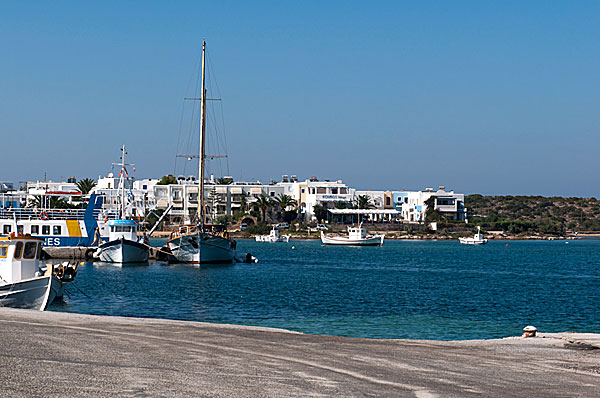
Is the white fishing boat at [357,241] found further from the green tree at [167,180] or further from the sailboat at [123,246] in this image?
the sailboat at [123,246]

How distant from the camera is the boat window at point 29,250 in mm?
32062

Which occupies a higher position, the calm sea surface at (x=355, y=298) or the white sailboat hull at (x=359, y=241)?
the white sailboat hull at (x=359, y=241)

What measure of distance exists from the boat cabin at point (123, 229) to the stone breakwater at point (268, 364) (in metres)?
51.4

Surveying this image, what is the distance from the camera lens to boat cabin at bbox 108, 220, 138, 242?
73.9m

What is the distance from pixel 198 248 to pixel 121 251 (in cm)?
720

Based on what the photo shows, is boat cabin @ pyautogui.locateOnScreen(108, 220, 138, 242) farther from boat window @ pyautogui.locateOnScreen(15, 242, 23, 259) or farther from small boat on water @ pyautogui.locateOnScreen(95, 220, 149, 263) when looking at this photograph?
boat window @ pyautogui.locateOnScreen(15, 242, 23, 259)

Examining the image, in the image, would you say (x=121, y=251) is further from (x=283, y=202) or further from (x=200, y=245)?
(x=283, y=202)

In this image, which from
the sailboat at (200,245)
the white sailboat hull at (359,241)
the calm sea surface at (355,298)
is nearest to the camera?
the calm sea surface at (355,298)

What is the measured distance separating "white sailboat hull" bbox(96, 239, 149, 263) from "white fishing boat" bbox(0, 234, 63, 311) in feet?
130

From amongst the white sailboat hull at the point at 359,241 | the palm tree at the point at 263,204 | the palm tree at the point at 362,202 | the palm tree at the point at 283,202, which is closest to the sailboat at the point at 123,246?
the white sailboat hull at the point at 359,241

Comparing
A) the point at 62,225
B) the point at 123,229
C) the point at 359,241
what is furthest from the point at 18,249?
the point at 359,241

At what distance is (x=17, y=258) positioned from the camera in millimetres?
31672

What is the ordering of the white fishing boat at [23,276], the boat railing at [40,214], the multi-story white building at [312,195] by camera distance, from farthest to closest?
the multi-story white building at [312,195] < the boat railing at [40,214] < the white fishing boat at [23,276]

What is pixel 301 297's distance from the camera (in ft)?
146
